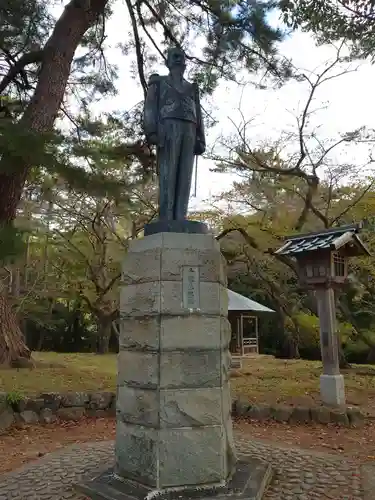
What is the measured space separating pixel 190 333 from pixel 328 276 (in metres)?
4.27

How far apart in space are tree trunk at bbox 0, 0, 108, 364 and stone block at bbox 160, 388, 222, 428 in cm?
455

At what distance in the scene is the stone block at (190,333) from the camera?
10.8 ft

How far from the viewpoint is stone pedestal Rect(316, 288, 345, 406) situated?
687 centimetres

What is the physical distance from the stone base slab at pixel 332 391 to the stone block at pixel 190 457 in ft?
13.7

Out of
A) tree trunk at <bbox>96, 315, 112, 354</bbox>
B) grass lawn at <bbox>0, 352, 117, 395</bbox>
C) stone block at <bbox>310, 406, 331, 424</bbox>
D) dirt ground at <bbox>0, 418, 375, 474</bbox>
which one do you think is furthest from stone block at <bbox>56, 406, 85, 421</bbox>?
tree trunk at <bbox>96, 315, 112, 354</bbox>

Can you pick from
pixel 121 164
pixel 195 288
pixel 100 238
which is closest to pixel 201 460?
pixel 195 288

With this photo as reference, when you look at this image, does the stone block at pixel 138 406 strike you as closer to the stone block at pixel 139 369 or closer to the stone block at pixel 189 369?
the stone block at pixel 139 369

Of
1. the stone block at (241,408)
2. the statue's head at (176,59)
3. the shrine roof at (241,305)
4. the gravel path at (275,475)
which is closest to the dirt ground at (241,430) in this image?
the stone block at (241,408)

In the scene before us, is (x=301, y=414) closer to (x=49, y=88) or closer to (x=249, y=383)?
(x=249, y=383)

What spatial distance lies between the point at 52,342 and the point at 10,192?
52.5 ft

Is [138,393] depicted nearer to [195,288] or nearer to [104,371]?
[195,288]

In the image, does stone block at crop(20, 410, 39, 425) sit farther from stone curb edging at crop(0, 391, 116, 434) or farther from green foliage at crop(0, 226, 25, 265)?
green foliage at crop(0, 226, 25, 265)

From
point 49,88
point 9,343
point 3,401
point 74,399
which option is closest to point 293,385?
point 74,399

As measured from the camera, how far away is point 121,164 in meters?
7.46
